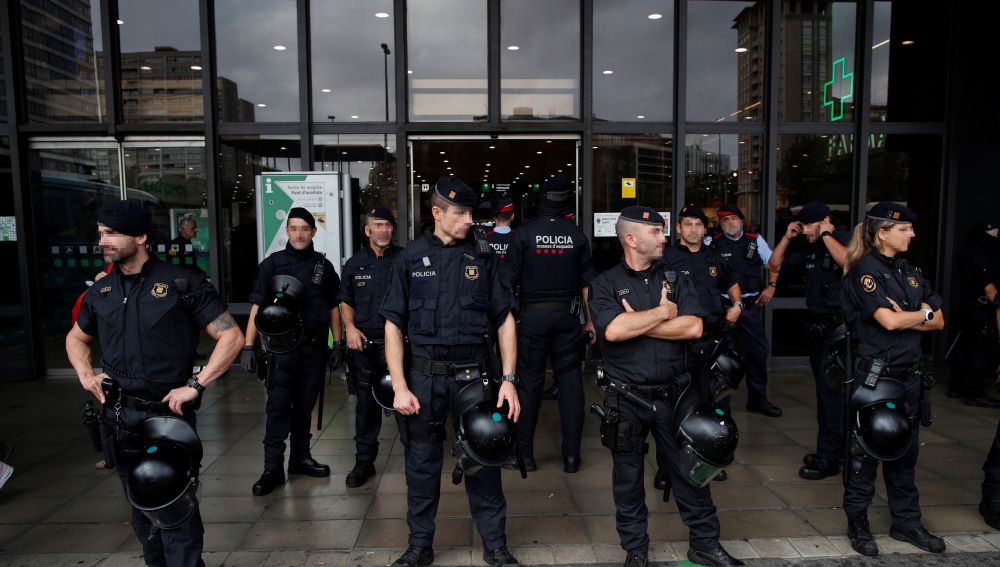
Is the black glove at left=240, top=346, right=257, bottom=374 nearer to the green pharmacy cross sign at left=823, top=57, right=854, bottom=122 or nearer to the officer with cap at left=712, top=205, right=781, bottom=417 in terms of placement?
the officer with cap at left=712, top=205, right=781, bottom=417

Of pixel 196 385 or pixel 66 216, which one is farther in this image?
pixel 66 216

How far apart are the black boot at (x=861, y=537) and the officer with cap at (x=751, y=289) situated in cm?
260

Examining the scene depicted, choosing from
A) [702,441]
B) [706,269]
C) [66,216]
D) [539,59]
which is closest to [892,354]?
[702,441]

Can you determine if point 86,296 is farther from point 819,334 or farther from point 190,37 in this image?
point 190,37

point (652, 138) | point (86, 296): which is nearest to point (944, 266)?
point (652, 138)

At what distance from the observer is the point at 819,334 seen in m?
4.93

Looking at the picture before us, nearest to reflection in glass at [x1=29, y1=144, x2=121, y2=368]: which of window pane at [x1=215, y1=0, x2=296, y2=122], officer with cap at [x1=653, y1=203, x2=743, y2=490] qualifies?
window pane at [x1=215, y1=0, x2=296, y2=122]

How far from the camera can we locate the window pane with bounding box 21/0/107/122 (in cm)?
789

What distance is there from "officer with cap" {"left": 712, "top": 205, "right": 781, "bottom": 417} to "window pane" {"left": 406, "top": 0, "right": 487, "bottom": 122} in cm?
342

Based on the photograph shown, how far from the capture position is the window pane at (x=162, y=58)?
26.1ft

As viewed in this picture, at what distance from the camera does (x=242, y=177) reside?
26.3 feet

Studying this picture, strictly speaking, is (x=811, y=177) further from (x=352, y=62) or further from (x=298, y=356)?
(x=298, y=356)

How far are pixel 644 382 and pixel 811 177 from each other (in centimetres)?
604

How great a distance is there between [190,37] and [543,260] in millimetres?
5760
